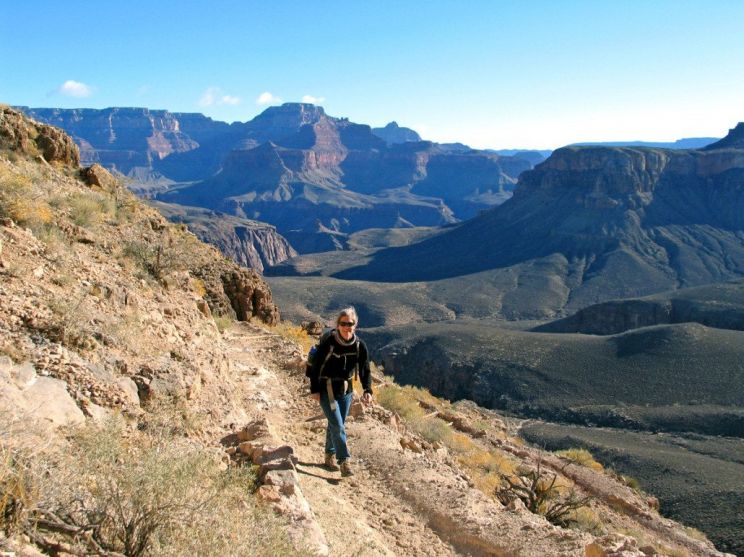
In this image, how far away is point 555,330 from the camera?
64125 mm

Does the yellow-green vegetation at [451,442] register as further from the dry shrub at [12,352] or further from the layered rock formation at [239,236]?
the layered rock formation at [239,236]

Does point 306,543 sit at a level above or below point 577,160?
below

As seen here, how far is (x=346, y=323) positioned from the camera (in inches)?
260

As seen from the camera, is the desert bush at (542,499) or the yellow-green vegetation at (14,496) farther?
the desert bush at (542,499)

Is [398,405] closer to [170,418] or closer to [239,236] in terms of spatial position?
[170,418]

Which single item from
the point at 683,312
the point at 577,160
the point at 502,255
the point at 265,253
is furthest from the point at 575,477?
the point at 265,253

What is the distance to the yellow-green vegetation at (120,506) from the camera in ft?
10.6


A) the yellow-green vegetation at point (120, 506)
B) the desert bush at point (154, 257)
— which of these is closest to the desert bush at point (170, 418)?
the yellow-green vegetation at point (120, 506)

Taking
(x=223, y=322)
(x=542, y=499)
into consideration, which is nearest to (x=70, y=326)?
(x=542, y=499)

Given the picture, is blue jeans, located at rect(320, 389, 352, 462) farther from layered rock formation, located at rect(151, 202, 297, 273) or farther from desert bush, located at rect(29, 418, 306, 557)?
layered rock formation, located at rect(151, 202, 297, 273)

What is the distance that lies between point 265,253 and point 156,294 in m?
141

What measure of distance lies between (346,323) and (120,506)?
11.4 feet

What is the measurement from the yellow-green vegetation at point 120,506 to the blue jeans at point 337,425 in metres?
2.23

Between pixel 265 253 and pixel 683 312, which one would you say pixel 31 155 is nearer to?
pixel 683 312
